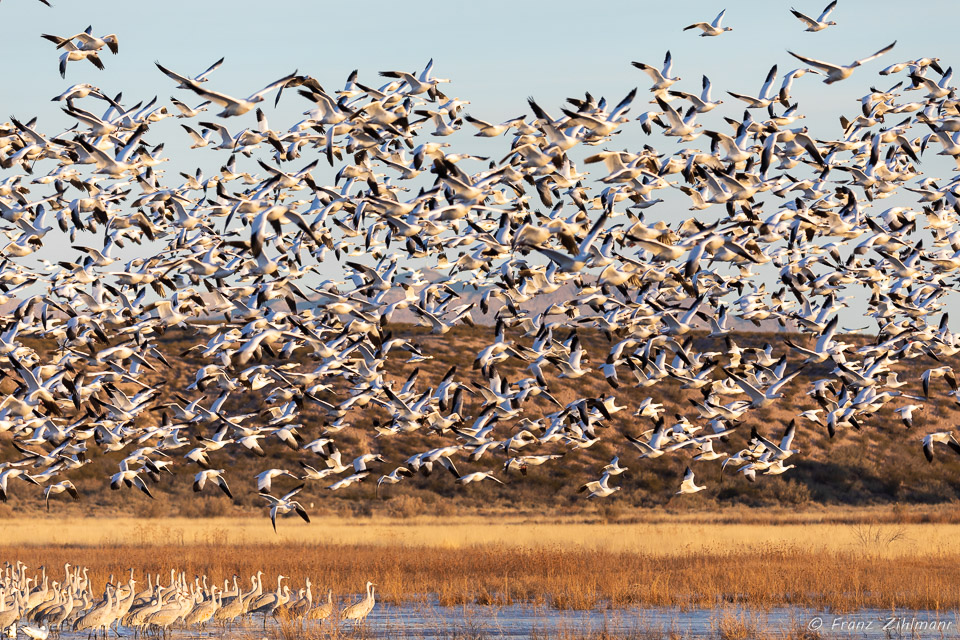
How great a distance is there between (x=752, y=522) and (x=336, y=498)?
61.1ft

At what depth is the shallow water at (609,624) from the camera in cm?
2080

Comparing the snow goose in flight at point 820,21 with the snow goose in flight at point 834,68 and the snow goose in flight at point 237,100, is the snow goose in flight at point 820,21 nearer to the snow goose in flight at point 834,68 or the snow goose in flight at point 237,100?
the snow goose in flight at point 834,68

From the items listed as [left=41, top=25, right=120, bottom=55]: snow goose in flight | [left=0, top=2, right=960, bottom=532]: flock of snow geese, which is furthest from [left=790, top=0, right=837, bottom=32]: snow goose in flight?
[left=41, top=25, right=120, bottom=55]: snow goose in flight

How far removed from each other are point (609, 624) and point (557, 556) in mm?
9066

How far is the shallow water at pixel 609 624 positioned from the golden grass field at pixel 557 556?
0.75m

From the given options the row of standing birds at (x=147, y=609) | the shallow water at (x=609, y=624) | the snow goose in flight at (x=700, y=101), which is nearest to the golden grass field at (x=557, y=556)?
the shallow water at (x=609, y=624)

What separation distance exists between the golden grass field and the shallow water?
29.5 inches

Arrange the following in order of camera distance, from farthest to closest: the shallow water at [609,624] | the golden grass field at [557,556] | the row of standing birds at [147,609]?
the golden grass field at [557,556] < the row of standing birds at [147,609] < the shallow water at [609,624]

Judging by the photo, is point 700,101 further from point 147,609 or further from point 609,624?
point 147,609

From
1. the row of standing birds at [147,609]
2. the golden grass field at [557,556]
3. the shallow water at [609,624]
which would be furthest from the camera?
the golden grass field at [557,556]

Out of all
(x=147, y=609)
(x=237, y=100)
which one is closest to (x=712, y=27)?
(x=237, y=100)

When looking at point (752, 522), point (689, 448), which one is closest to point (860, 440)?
point (689, 448)

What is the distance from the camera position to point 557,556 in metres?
31.3

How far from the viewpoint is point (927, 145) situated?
2973cm
